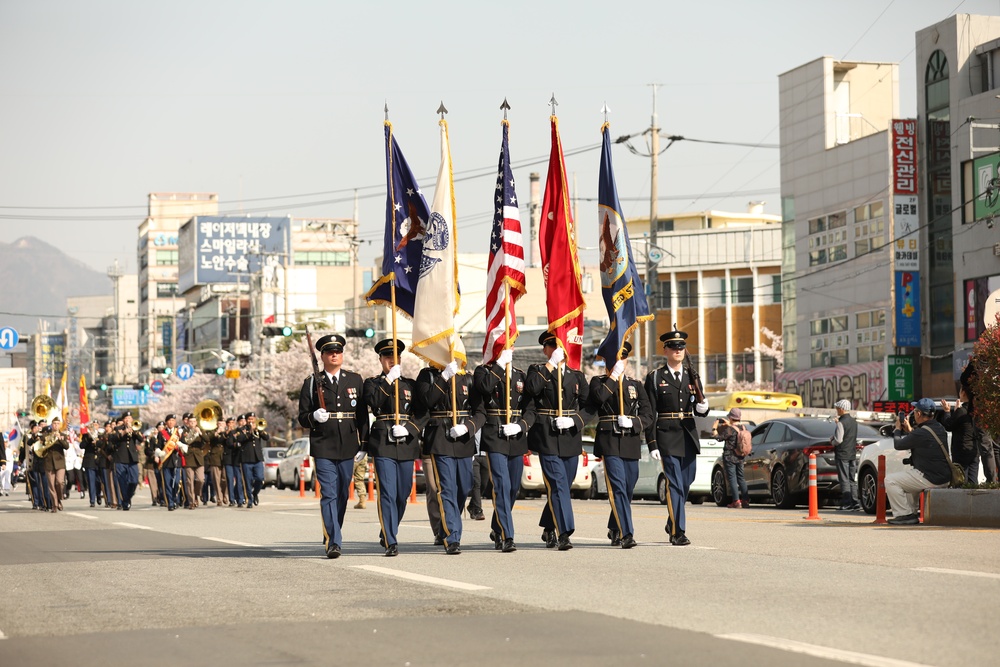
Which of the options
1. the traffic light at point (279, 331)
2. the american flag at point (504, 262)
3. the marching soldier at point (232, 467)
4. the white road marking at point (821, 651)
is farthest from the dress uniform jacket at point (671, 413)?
the traffic light at point (279, 331)

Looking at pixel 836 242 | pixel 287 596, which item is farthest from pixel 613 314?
pixel 836 242

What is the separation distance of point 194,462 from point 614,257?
53.8 feet

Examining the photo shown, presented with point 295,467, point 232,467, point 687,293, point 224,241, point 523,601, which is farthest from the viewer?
point 224,241

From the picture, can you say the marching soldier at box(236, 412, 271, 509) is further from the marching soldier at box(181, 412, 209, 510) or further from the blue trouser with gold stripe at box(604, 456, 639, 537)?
the blue trouser with gold stripe at box(604, 456, 639, 537)

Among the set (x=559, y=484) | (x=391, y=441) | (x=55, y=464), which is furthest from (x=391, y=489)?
(x=55, y=464)

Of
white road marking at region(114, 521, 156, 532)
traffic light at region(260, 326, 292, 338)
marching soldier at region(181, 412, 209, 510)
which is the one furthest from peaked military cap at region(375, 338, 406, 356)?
traffic light at region(260, 326, 292, 338)

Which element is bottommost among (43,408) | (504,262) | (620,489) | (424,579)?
(424,579)

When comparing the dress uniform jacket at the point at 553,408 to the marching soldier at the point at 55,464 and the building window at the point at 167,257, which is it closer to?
the marching soldier at the point at 55,464

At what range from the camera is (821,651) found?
25.4 feet

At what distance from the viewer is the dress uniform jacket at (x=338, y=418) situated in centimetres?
1478

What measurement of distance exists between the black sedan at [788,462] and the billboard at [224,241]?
4596 inches

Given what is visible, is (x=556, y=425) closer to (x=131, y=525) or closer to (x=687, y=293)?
(x=131, y=525)

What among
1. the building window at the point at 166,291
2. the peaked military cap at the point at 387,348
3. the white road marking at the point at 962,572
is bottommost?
the white road marking at the point at 962,572

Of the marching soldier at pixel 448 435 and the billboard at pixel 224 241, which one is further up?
the billboard at pixel 224 241
